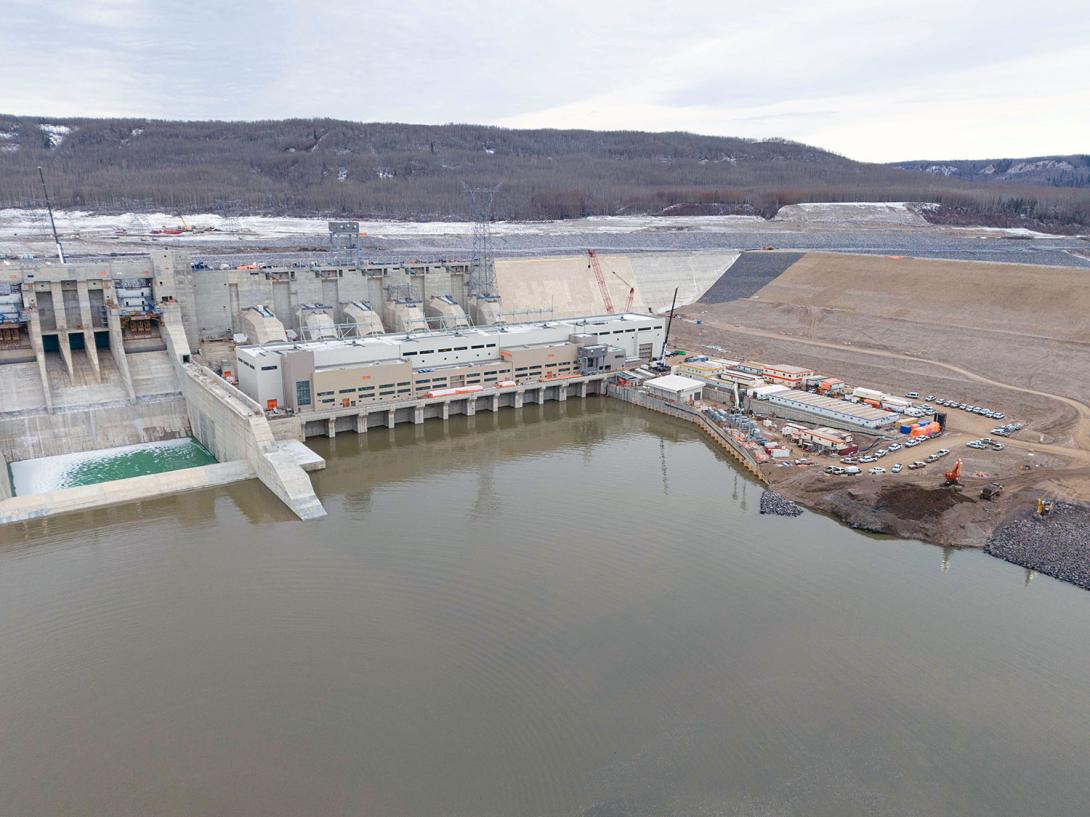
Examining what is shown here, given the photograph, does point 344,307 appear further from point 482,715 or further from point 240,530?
point 482,715

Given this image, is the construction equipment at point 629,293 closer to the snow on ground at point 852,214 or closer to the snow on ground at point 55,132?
the snow on ground at point 852,214

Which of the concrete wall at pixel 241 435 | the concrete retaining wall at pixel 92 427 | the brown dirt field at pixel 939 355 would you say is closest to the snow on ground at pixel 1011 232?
the brown dirt field at pixel 939 355

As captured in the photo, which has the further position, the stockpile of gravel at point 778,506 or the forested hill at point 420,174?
the forested hill at point 420,174

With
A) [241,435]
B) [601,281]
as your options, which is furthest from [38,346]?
[601,281]

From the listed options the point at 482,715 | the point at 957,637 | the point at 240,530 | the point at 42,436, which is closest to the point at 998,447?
the point at 957,637

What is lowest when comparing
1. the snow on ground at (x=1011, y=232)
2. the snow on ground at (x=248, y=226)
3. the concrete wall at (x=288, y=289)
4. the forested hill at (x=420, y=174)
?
the concrete wall at (x=288, y=289)
